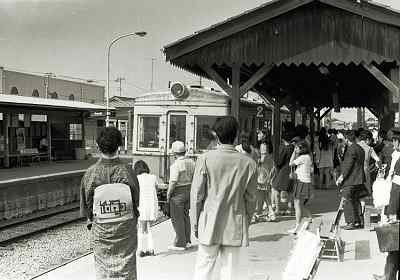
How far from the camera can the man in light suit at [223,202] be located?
173 inches

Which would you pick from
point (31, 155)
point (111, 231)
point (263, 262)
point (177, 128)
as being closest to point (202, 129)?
point (177, 128)

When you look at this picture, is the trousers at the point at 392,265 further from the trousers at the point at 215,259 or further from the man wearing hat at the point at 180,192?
the man wearing hat at the point at 180,192

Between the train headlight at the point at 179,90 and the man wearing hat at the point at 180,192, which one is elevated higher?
the train headlight at the point at 179,90

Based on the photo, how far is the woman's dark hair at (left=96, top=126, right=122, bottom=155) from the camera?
4406 millimetres

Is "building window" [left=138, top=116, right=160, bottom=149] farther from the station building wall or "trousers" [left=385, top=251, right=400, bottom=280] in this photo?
the station building wall

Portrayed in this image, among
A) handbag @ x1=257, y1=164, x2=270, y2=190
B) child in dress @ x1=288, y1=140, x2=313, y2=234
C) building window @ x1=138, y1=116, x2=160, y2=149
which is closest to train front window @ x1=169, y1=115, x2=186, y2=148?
building window @ x1=138, y1=116, x2=160, y2=149

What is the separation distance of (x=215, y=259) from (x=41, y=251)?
5.48 m

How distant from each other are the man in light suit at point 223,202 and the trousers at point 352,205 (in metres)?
4.60

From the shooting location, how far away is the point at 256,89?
1563cm

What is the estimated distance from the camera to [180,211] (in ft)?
24.3

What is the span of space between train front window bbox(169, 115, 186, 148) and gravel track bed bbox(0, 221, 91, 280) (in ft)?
10.2

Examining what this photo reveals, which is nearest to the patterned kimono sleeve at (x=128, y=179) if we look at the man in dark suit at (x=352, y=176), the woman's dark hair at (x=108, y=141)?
the woman's dark hair at (x=108, y=141)

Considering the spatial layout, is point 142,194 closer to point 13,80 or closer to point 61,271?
point 61,271

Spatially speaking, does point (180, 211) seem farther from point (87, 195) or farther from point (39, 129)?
point (39, 129)
